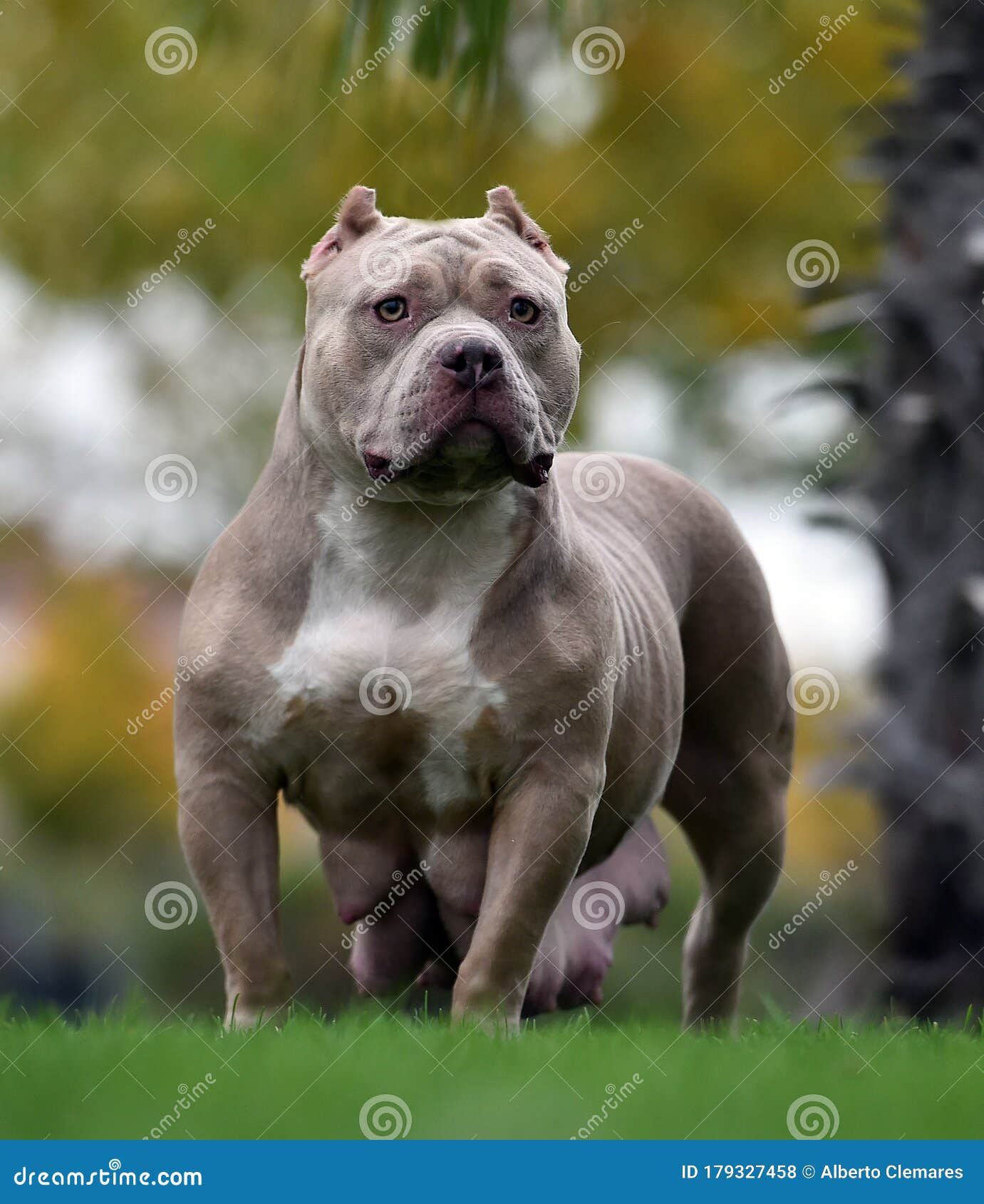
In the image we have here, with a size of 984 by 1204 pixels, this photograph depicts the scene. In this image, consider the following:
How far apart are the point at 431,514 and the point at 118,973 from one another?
328 inches

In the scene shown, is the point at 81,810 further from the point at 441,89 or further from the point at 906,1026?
the point at 906,1026

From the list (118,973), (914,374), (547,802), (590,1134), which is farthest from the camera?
(118,973)

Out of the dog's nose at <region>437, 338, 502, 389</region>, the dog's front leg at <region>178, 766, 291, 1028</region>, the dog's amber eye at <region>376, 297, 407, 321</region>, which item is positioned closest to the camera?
the dog's nose at <region>437, 338, 502, 389</region>

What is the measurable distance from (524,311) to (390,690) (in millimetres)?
997

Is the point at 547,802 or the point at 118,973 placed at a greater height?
the point at 547,802

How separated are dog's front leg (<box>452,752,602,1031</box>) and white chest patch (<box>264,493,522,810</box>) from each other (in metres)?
0.18

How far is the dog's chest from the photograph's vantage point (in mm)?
4242

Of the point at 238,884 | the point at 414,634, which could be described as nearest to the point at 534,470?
the point at 414,634

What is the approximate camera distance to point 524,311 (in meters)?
4.24

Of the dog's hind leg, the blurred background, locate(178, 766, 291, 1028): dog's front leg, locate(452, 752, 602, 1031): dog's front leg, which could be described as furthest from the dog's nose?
the blurred background

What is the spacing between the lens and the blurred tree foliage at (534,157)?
35.9 ft

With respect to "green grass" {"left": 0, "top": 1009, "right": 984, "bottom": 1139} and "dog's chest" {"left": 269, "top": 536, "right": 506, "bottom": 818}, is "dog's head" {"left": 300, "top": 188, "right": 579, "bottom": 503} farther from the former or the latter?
"green grass" {"left": 0, "top": 1009, "right": 984, "bottom": 1139}

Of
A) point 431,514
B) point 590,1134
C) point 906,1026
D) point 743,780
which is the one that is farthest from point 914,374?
point 590,1134

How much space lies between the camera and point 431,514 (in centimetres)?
439
